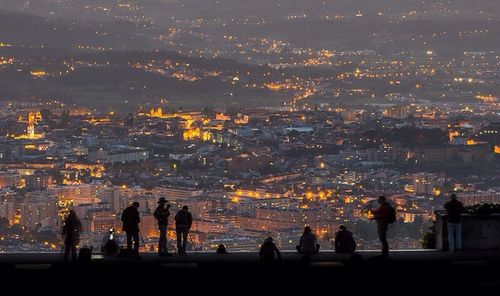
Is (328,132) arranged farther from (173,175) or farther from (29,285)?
(29,285)

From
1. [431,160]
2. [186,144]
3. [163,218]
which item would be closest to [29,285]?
[163,218]

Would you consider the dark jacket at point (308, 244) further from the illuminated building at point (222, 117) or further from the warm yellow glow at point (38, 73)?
the warm yellow glow at point (38, 73)

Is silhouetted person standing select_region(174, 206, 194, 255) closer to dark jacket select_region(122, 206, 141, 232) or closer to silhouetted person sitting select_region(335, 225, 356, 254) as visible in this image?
dark jacket select_region(122, 206, 141, 232)

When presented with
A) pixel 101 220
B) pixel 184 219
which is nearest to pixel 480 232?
pixel 184 219

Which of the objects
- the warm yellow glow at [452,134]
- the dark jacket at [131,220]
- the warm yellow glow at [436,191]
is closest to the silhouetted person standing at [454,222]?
the dark jacket at [131,220]

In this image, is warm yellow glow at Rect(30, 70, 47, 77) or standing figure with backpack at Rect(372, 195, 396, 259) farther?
warm yellow glow at Rect(30, 70, 47, 77)

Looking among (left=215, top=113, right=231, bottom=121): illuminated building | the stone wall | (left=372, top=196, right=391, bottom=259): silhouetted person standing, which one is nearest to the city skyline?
(left=215, top=113, right=231, bottom=121): illuminated building

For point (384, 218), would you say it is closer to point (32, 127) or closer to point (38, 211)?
point (38, 211)
